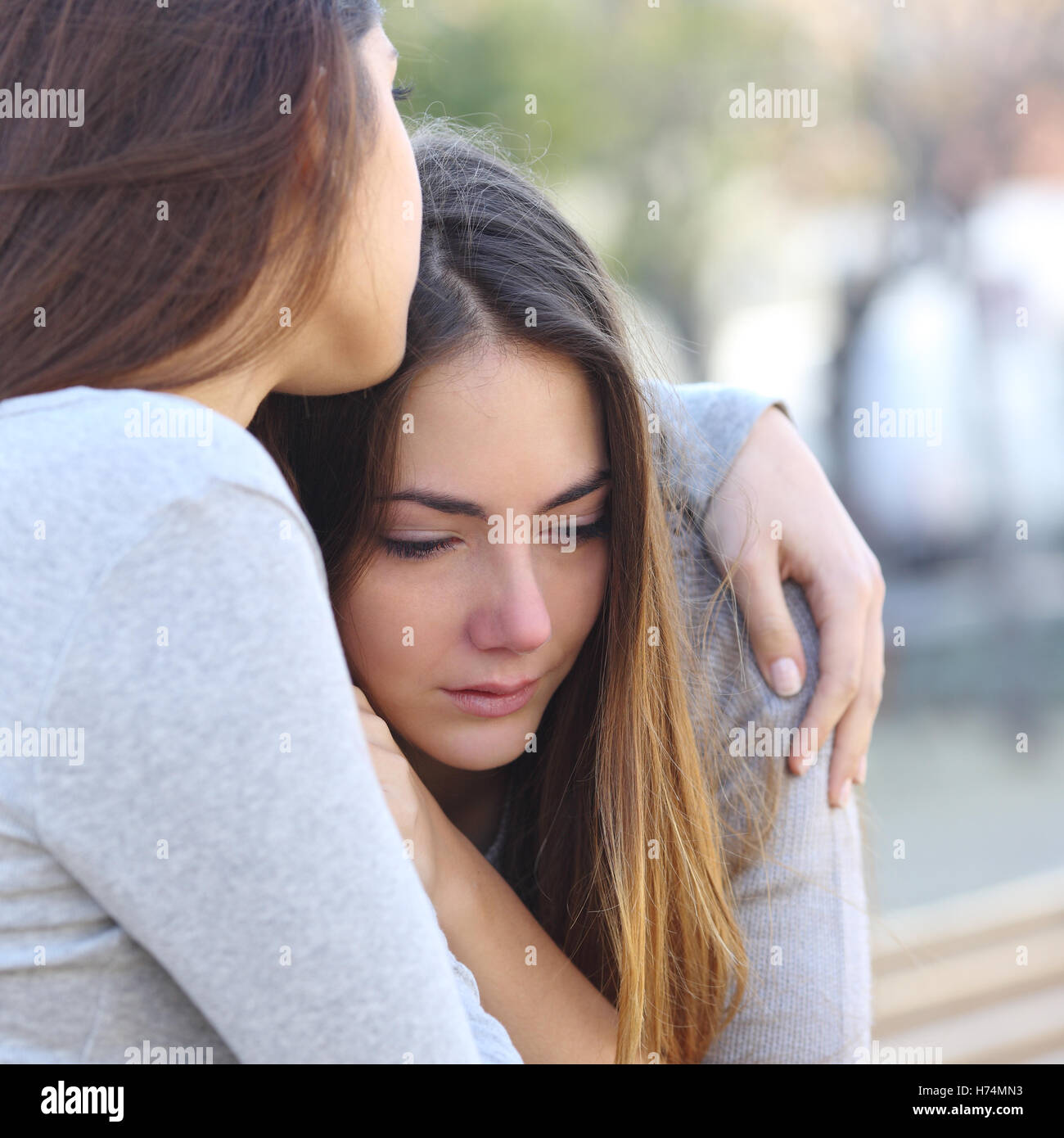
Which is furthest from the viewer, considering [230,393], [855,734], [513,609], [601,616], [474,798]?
[474,798]

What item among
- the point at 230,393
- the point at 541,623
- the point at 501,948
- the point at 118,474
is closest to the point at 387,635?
the point at 541,623

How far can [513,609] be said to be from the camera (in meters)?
1.80

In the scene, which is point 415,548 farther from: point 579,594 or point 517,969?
point 517,969

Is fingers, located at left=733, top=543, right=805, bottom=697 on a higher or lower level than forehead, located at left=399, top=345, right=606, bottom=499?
lower

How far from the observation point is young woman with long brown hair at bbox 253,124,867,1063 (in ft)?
6.08

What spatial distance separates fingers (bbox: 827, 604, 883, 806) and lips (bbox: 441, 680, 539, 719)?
633 mm

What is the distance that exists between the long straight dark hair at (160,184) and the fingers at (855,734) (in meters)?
1.37

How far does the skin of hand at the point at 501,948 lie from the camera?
1.87 m

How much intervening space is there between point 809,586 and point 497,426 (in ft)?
2.45

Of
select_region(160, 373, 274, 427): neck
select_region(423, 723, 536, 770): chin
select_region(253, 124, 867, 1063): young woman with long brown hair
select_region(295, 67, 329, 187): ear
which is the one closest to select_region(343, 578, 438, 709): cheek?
select_region(253, 124, 867, 1063): young woman with long brown hair

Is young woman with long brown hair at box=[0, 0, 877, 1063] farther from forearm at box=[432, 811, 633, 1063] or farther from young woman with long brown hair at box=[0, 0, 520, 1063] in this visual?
forearm at box=[432, 811, 633, 1063]

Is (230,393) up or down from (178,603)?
up
